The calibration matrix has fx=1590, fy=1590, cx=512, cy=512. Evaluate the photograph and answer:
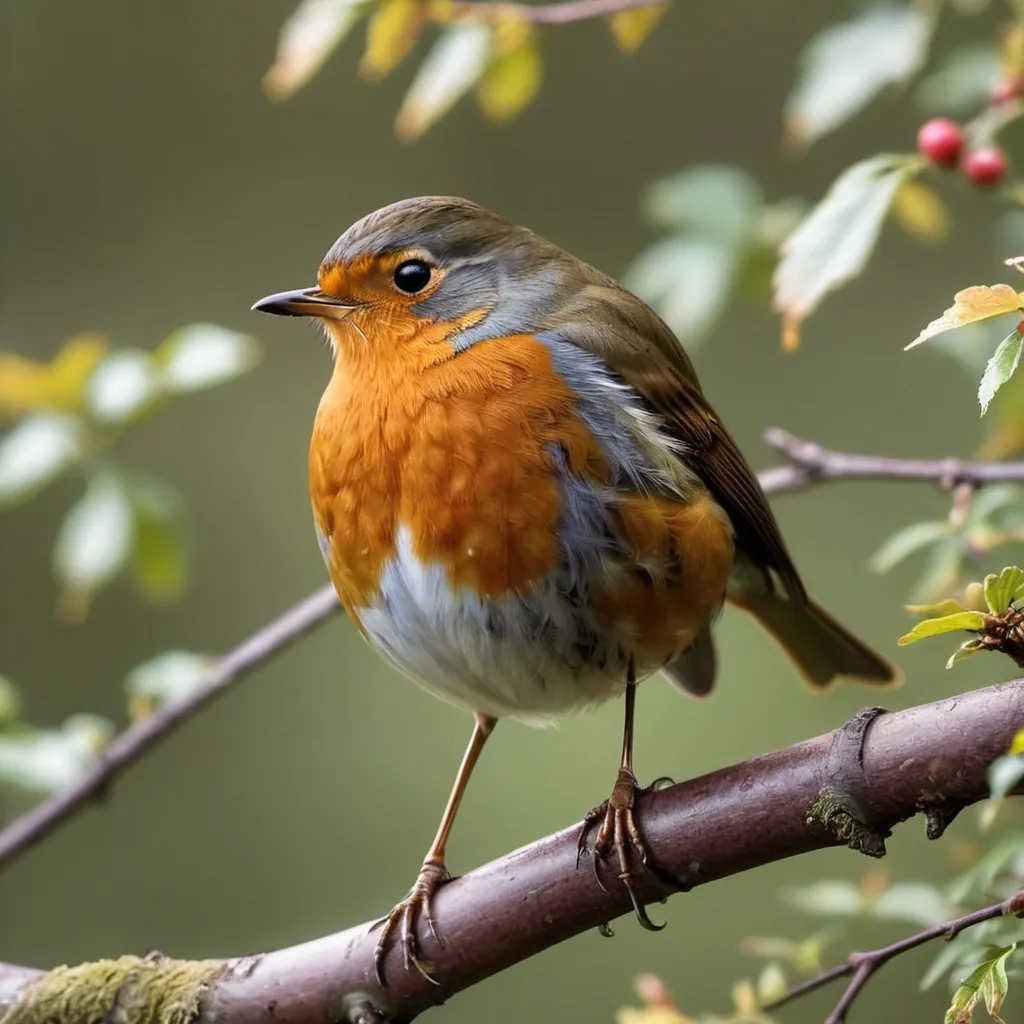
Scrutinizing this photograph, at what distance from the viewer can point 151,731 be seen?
2719mm

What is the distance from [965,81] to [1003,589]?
136cm

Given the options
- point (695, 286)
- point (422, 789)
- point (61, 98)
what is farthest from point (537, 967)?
point (61, 98)

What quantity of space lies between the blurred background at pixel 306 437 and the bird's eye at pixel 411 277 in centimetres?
261

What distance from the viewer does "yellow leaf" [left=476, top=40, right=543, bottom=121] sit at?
266 cm

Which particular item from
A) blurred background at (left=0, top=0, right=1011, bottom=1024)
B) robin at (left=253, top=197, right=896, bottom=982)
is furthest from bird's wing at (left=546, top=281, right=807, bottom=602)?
blurred background at (left=0, top=0, right=1011, bottom=1024)

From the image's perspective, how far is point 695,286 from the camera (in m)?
A: 2.81

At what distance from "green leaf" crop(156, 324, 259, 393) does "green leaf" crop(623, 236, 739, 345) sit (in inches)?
28.6

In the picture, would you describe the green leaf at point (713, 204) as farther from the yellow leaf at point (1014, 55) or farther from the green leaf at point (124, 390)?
the green leaf at point (124, 390)

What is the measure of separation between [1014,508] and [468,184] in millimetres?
4356

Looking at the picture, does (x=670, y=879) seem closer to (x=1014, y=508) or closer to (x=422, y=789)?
(x=1014, y=508)

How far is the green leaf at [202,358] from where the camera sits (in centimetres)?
275

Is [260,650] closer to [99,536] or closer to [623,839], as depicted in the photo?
[99,536]

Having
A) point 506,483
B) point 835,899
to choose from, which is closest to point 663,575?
point 506,483

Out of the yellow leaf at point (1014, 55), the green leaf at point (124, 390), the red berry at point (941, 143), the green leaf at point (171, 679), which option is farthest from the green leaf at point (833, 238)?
the green leaf at point (171, 679)
